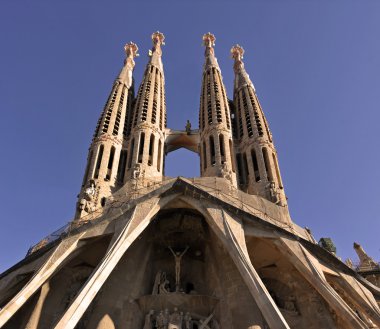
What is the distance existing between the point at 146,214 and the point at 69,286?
4.30 m

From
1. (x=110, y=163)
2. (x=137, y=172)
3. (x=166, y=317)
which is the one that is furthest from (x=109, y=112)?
(x=166, y=317)

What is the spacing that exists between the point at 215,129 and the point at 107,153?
716cm

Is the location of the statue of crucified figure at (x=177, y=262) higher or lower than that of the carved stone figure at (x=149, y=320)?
higher

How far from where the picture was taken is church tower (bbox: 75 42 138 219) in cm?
1965

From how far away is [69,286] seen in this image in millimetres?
15617

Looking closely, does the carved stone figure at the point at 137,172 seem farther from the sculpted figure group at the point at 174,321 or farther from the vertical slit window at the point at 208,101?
the sculpted figure group at the point at 174,321

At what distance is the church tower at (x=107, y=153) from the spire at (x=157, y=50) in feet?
14.7

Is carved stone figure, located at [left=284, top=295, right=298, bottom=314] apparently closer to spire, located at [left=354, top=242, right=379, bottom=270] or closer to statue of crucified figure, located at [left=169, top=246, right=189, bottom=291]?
statue of crucified figure, located at [left=169, top=246, right=189, bottom=291]

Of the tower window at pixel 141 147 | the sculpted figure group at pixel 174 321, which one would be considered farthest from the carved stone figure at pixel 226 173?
the sculpted figure group at pixel 174 321

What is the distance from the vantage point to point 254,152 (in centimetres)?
2411

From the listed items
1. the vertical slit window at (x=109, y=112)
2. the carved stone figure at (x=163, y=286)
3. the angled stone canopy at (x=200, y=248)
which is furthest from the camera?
the vertical slit window at (x=109, y=112)

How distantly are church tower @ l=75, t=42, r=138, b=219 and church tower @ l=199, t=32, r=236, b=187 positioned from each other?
527cm

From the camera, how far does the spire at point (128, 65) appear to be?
1229 inches

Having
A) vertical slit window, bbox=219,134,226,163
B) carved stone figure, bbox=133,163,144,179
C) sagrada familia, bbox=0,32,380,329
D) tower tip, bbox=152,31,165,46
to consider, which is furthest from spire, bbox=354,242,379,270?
tower tip, bbox=152,31,165,46
